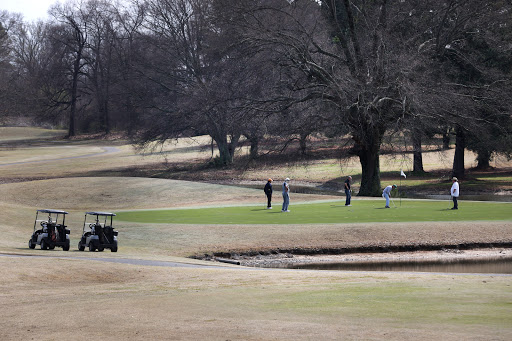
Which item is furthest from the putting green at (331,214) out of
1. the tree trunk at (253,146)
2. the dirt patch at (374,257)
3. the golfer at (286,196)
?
the tree trunk at (253,146)

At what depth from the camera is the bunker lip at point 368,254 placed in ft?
84.5

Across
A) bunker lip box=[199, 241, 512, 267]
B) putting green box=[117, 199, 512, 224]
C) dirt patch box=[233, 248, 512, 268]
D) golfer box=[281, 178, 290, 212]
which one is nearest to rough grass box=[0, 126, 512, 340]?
bunker lip box=[199, 241, 512, 267]

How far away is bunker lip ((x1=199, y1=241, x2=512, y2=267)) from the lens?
25.8 meters

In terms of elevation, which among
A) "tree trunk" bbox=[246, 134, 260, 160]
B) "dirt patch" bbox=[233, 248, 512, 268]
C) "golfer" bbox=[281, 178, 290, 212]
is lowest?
"dirt patch" bbox=[233, 248, 512, 268]

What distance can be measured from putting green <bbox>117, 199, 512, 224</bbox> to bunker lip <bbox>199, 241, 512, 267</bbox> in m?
3.96

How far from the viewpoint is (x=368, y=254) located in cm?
2677

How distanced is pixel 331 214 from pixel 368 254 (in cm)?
771

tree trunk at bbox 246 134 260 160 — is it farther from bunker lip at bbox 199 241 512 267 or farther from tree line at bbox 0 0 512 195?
bunker lip at bbox 199 241 512 267

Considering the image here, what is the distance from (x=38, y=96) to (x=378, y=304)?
108399mm

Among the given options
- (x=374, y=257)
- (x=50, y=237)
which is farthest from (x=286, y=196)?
(x=50, y=237)

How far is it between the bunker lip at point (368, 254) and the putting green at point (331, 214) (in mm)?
3964

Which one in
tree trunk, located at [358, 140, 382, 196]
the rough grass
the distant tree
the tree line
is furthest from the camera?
the distant tree

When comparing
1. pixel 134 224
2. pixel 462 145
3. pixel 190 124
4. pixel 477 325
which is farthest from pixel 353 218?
pixel 190 124

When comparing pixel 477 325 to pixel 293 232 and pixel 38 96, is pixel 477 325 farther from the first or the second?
pixel 38 96
